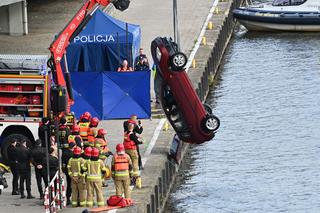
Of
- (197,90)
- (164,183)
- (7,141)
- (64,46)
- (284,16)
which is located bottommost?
(284,16)

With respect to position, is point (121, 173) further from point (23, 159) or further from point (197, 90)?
point (197, 90)

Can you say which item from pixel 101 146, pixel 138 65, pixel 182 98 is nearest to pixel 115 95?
pixel 138 65

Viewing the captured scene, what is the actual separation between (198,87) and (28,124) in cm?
1166

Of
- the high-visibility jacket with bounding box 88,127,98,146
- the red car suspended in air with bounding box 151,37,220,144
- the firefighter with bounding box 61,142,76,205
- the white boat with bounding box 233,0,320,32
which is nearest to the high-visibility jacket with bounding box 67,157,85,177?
the firefighter with bounding box 61,142,76,205

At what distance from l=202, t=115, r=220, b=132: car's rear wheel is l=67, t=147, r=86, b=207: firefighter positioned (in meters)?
6.00

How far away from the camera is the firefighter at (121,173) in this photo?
34000mm

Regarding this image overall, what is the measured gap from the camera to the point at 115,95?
42938 mm

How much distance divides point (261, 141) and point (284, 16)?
897 inches

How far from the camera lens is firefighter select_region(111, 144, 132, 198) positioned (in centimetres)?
3400

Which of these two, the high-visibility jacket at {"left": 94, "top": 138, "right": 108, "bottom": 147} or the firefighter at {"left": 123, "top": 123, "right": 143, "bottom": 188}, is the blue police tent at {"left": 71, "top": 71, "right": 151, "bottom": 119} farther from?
the high-visibility jacket at {"left": 94, "top": 138, "right": 108, "bottom": 147}

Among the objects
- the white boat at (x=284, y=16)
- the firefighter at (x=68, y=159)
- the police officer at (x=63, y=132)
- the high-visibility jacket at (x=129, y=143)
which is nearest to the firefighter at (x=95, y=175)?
the firefighter at (x=68, y=159)

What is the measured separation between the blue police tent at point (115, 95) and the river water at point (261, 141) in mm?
2160

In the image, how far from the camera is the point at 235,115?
4947 centimetres

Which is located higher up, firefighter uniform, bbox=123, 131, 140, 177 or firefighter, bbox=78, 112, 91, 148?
firefighter, bbox=78, 112, 91, 148
